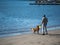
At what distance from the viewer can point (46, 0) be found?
142375 millimetres

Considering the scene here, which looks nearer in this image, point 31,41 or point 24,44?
point 24,44

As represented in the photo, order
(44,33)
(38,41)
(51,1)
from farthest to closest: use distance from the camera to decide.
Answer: (51,1) → (44,33) → (38,41)

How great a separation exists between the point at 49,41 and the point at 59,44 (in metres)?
1.51

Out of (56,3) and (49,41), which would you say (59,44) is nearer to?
(49,41)

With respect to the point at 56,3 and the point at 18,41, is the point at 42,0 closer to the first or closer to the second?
the point at 56,3

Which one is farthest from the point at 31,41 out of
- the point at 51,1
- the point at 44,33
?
the point at 51,1

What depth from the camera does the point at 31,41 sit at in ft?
59.5

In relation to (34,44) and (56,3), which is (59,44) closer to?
(34,44)

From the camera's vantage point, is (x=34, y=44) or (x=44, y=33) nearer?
(x=34, y=44)

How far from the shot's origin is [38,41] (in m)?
18.1

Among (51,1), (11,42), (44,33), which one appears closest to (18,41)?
(11,42)

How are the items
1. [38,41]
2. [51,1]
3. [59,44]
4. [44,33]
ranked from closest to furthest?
[59,44], [38,41], [44,33], [51,1]

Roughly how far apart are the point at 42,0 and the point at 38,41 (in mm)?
126410

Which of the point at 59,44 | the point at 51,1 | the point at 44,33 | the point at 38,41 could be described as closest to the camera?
the point at 59,44
